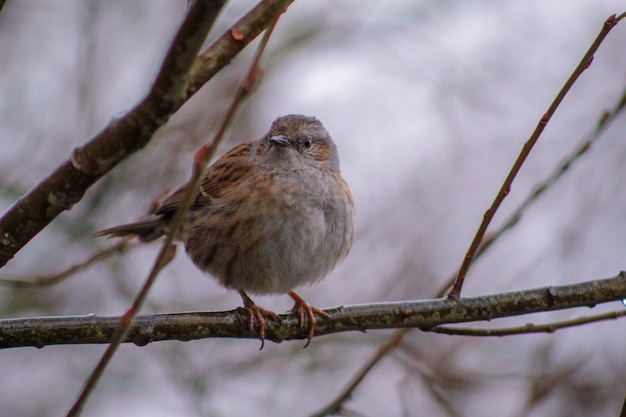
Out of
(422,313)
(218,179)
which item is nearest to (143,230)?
(218,179)

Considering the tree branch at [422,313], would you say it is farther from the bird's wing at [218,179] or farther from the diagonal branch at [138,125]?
the bird's wing at [218,179]

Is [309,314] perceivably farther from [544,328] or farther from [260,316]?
[544,328]

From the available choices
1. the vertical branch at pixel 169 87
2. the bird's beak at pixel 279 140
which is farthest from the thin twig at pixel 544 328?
the bird's beak at pixel 279 140

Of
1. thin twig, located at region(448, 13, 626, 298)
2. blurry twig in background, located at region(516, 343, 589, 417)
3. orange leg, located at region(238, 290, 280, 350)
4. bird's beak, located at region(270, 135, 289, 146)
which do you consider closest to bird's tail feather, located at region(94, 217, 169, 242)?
bird's beak, located at region(270, 135, 289, 146)

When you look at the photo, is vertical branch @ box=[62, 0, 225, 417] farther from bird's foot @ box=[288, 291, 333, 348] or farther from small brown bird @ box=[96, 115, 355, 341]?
small brown bird @ box=[96, 115, 355, 341]

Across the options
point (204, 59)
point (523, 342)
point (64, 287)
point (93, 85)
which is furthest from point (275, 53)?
point (204, 59)

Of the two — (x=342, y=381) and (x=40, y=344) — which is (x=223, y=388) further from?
(x=40, y=344)
